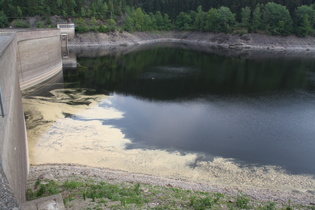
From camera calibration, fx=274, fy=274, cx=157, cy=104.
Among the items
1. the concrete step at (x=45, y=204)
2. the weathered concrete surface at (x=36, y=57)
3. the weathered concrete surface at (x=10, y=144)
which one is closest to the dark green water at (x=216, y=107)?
the weathered concrete surface at (x=36, y=57)

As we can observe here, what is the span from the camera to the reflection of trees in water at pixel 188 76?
3684cm

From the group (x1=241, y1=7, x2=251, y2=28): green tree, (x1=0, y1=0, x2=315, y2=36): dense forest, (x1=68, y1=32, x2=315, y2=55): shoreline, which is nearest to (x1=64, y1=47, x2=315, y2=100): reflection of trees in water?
(x1=68, y1=32, x2=315, y2=55): shoreline

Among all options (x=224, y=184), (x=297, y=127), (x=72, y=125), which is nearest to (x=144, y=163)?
(x=224, y=184)

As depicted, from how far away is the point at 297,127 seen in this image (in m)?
25.0

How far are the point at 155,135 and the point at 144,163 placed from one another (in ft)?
15.6

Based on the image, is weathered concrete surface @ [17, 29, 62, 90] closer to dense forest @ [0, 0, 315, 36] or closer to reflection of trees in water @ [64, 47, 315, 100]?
reflection of trees in water @ [64, 47, 315, 100]

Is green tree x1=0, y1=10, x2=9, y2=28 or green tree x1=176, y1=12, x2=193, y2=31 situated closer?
green tree x1=0, y1=10, x2=9, y2=28

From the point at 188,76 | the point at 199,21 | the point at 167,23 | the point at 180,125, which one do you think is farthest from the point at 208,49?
the point at 180,125

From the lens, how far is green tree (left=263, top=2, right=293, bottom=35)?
89.2 m

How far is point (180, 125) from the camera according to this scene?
81.2 feet

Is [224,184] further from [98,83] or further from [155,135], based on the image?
[98,83]

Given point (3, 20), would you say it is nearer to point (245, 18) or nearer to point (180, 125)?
point (180, 125)

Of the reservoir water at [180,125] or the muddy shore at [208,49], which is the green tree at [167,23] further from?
the reservoir water at [180,125]

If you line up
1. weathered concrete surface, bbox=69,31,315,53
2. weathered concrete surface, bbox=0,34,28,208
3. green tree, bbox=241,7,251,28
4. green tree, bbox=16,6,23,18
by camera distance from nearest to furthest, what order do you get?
weathered concrete surface, bbox=0,34,28,208 < green tree, bbox=16,6,23,18 < weathered concrete surface, bbox=69,31,315,53 < green tree, bbox=241,7,251,28
